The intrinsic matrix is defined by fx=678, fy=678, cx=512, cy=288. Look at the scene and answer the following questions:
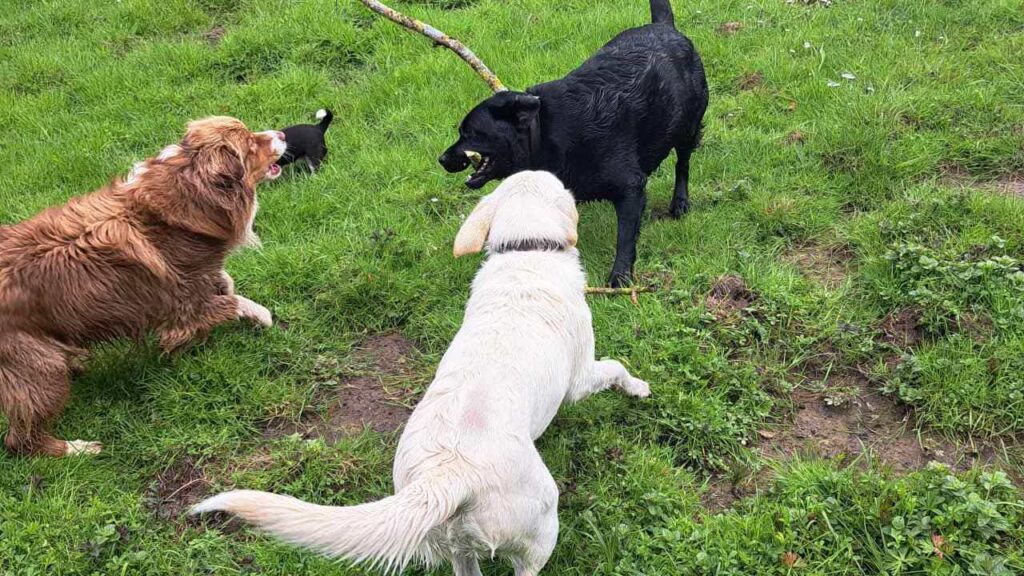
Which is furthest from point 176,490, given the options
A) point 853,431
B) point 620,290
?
point 853,431

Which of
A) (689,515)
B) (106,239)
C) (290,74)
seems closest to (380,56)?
(290,74)

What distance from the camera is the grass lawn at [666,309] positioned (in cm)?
281

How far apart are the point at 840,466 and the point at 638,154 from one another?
2.16 metres

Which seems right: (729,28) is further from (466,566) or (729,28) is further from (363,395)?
(466,566)

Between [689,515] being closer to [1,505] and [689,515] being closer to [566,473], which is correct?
[566,473]

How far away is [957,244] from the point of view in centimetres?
380

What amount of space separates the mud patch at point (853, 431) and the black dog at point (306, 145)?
379 centimetres

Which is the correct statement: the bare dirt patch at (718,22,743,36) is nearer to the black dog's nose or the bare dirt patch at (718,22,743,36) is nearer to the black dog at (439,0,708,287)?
the black dog at (439,0,708,287)

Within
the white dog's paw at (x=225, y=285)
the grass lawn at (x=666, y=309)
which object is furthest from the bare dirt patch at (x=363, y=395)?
→ the white dog's paw at (x=225, y=285)

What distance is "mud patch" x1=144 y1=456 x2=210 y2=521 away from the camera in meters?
3.08

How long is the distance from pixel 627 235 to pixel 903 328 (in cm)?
154

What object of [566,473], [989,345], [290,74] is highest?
[290,74]

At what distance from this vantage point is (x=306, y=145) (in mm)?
5160

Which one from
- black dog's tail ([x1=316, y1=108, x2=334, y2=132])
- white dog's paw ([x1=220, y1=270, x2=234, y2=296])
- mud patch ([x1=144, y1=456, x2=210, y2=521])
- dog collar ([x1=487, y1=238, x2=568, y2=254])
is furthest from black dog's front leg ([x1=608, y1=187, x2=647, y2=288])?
black dog's tail ([x1=316, y1=108, x2=334, y2=132])
